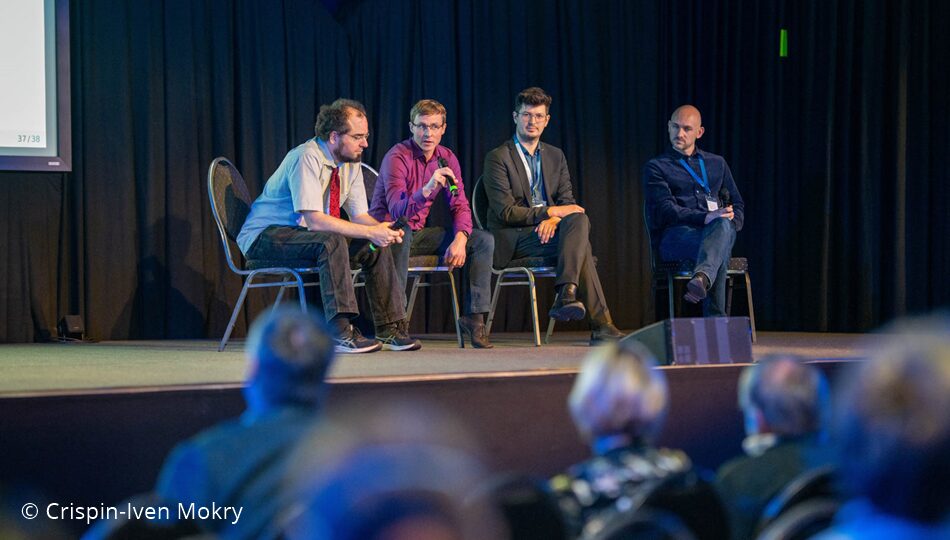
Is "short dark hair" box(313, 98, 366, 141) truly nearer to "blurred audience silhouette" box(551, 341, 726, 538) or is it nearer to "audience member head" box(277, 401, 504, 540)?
"blurred audience silhouette" box(551, 341, 726, 538)

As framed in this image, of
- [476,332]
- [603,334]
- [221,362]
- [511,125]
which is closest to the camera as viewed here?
[221,362]

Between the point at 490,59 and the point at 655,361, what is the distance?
3.20 m

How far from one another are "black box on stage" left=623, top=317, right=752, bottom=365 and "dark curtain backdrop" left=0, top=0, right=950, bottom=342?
7.99ft

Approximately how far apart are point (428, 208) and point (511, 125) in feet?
6.04

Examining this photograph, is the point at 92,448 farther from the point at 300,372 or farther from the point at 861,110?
the point at 861,110

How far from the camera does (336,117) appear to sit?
13.1 ft

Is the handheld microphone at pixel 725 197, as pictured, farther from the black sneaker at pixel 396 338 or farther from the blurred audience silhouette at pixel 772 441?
the blurred audience silhouette at pixel 772 441

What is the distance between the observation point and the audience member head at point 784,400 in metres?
1.34

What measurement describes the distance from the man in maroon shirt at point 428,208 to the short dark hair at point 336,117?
0.35m

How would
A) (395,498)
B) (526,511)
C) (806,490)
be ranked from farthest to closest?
(806,490) → (526,511) → (395,498)

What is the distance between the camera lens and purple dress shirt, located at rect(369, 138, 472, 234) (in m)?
4.34

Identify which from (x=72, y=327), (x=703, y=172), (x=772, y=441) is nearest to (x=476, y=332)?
(x=703, y=172)

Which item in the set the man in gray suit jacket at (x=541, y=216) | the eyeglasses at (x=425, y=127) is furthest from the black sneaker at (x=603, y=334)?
the eyeglasses at (x=425, y=127)

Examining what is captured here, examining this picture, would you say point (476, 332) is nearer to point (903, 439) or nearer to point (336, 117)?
point (336, 117)
